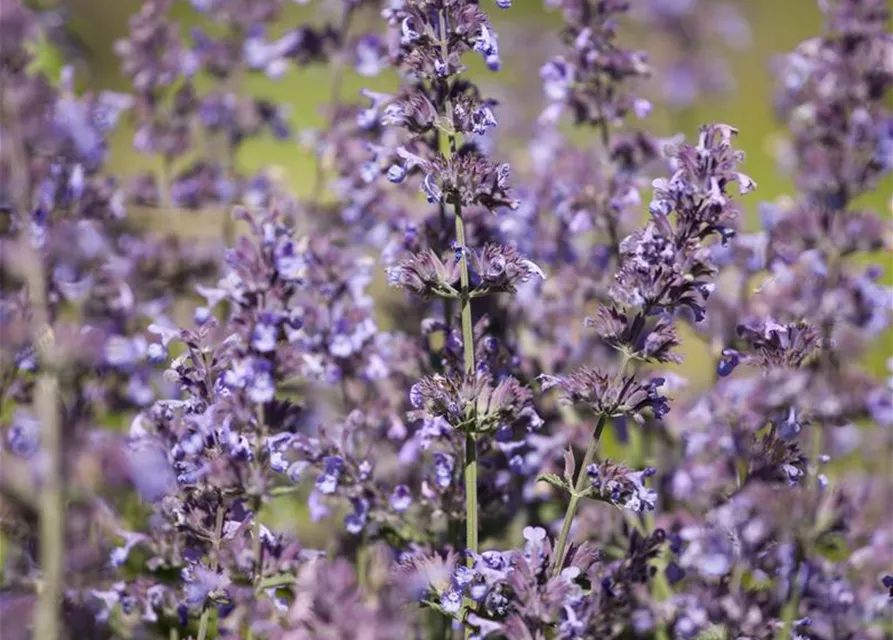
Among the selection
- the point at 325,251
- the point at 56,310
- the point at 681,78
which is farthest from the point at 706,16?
the point at 56,310

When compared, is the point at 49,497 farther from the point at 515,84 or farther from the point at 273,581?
the point at 515,84

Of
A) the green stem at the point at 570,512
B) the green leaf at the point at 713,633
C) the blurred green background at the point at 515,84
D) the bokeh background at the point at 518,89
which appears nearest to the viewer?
the green stem at the point at 570,512

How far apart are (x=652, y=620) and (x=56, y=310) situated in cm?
151

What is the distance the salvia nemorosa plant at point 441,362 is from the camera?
6.40ft

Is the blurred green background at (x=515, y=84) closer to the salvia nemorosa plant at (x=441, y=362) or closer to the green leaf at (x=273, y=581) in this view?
the salvia nemorosa plant at (x=441, y=362)

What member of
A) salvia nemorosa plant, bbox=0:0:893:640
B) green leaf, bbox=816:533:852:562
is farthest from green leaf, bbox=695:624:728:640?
green leaf, bbox=816:533:852:562

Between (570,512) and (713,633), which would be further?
(713,633)

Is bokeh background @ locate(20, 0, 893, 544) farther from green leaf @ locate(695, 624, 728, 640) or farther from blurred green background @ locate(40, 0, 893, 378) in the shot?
green leaf @ locate(695, 624, 728, 640)

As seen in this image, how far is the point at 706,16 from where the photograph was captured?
19.2ft

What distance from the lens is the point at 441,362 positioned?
2.43 metres

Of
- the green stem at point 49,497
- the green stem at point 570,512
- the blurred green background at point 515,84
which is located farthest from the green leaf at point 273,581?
the blurred green background at point 515,84

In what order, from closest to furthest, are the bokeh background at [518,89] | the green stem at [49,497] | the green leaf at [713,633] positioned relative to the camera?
the green stem at [49,497] → the green leaf at [713,633] → the bokeh background at [518,89]

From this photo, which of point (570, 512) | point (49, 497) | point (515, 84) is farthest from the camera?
point (515, 84)

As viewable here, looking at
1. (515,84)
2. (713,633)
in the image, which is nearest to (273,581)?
(713,633)
